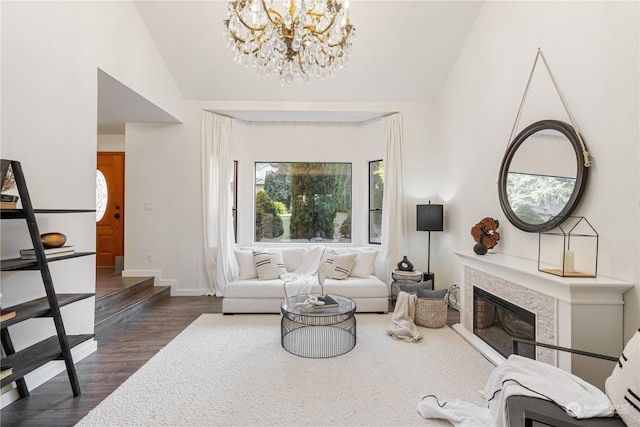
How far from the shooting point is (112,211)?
5.38 metres

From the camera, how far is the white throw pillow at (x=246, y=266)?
4.04 metres

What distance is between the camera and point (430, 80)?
4.23 metres

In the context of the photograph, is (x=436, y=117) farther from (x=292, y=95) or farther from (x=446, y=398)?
(x=446, y=398)

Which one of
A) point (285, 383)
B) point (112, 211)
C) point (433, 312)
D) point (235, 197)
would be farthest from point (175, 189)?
point (433, 312)

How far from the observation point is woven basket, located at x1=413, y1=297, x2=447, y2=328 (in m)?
3.30

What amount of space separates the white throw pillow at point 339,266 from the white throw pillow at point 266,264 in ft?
2.24

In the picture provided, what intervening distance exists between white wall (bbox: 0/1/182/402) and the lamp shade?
377 cm

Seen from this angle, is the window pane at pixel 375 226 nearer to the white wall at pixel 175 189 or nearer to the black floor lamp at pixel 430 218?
the white wall at pixel 175 189

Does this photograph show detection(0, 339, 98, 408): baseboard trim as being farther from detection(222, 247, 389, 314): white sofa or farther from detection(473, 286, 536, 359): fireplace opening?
detection(473, 286, 536, 359): fireplace opening

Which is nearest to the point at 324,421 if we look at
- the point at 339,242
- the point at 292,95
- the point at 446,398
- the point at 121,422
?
the point at 446,398

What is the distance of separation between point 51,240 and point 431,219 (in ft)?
13.1

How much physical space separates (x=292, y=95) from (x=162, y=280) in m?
3.38

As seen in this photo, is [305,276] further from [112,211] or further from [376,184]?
[112,211]

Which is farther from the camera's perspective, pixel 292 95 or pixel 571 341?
pixel 292 95
